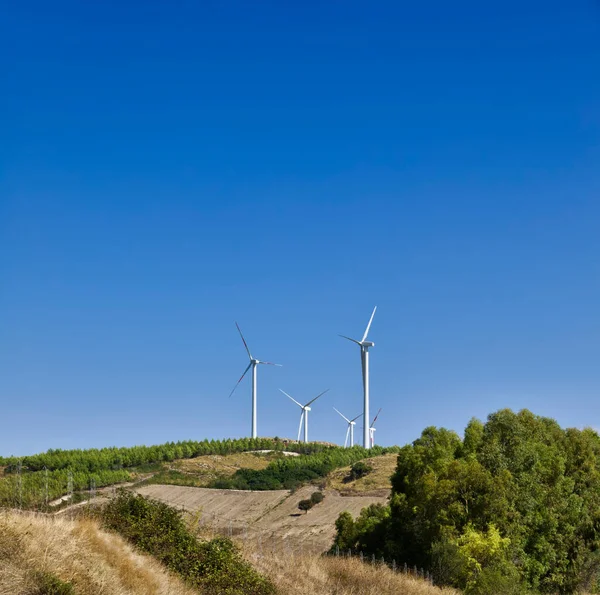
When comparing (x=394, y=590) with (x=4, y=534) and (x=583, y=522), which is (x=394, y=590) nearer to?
(x=4, y=534)

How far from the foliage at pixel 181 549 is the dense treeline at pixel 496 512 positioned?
14.7 meters

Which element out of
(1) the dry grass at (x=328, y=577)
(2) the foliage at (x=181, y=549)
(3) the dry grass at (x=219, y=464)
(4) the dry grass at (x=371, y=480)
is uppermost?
(3) the dry grass at (x=219, y=464)

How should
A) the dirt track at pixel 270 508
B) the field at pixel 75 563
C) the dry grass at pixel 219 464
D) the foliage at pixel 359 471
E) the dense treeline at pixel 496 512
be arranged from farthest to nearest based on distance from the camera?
the dry grass at pixel 219 464, the foliage at pixel 359 471, the dirt track at pixel 270 508, the dense treeline at pixel 496 512, the field at pixel 75 563

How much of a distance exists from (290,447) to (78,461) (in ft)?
112

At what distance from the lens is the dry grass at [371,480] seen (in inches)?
3410

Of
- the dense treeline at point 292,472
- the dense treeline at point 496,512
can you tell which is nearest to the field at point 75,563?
the dense treeline at point 496,512

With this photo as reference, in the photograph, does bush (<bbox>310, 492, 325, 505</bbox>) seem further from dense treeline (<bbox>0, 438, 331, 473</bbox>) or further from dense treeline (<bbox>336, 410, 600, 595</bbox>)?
dense treeline (<bbox>0, 438, 331, 473</bbox>)

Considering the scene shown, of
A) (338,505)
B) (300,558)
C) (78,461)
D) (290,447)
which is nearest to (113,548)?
(300,558)

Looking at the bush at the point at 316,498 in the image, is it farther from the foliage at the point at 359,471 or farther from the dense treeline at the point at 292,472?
the foliage at the point at 359,471

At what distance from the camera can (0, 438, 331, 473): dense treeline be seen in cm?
11375

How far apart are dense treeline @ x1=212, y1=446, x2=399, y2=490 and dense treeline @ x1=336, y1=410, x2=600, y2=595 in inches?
1648

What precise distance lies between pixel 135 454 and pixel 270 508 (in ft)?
137

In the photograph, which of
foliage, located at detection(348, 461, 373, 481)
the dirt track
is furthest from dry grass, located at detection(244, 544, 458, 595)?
foliage, located at detection(348, 461, 373, 481)

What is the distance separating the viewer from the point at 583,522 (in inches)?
1950
